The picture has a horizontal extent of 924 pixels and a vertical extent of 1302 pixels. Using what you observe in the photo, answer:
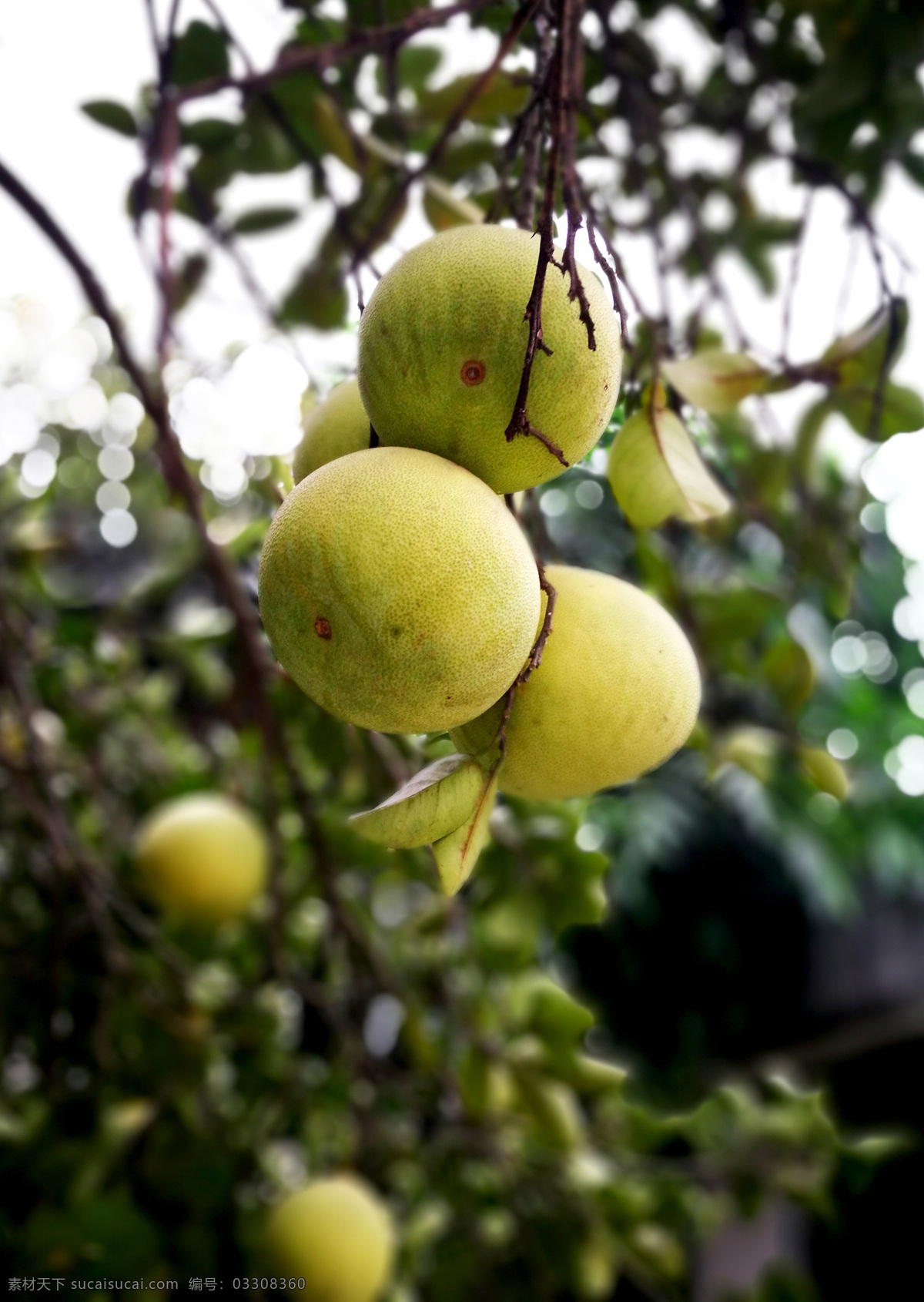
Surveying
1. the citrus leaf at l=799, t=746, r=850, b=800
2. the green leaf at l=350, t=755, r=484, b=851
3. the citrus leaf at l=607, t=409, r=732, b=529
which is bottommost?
the citrus leaf at l=799, t=746, r=850, b=800

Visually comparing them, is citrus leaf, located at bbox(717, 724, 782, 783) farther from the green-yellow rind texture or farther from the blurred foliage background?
the green-yellow rind texture

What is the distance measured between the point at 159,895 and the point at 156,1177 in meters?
0.41

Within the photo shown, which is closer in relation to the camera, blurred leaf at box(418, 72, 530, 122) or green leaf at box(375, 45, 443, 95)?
blurred leaf at box(418, 72, 530, 122)

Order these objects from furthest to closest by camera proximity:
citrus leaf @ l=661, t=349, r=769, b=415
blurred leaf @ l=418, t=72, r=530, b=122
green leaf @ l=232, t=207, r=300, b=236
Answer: green leaf @ l=232, t=207, r=300, b=236
blurred leaf @ l=418, t=72, r=530, b=122
citrus leaf @ l=661, t=349, r=769, b=415

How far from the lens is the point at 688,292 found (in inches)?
65.2

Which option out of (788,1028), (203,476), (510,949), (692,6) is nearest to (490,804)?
(203,476)

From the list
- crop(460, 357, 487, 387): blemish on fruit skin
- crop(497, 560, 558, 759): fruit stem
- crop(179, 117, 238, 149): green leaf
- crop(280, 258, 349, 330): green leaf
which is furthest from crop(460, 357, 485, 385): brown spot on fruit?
crop(179, 117, 238, 149): green leaf

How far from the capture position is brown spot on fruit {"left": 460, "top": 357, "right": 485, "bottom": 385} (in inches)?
20.2

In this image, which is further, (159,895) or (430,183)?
(159,895)

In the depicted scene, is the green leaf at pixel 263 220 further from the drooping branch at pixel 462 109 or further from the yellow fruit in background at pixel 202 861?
the yellow fruit in background at pixel 202 861

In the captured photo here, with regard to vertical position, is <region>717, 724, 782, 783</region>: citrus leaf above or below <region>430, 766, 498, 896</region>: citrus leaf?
below

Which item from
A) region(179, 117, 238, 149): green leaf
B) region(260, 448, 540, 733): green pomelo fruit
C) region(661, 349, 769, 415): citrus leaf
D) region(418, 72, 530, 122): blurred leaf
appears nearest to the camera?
region(260, 448, 540, 733): green pomelo fruit

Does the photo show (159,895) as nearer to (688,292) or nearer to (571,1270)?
(571,1270)

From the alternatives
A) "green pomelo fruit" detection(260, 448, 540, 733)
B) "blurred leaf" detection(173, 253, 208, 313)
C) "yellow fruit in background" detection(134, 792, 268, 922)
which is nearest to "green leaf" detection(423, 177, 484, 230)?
"green pomelo fruit" detection(260, 448, 540, 733)
